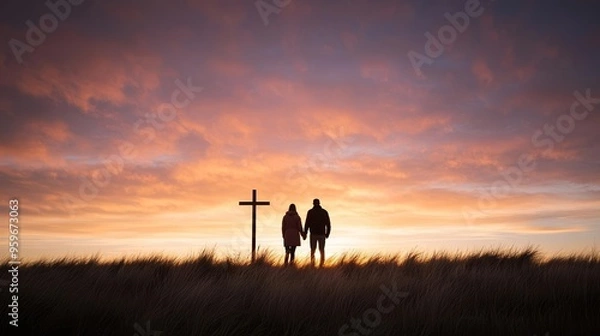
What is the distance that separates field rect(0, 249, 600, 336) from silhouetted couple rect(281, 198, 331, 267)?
19.0 ft

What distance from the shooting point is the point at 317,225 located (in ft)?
62.6

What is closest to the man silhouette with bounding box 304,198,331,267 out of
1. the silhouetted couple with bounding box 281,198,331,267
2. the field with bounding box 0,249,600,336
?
the silhouetted couple with bounding box 281,198,331,267

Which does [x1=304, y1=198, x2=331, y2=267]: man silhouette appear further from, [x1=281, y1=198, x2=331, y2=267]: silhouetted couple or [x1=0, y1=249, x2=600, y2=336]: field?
[x1=0, y1=249, x2=600, y2=336]: field

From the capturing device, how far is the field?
8.17 metres

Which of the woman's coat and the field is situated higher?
the woman's coat

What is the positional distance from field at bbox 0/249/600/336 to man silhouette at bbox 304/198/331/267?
5.79m

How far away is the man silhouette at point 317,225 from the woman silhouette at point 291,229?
40 centimetres

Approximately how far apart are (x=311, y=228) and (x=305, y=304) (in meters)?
9.62

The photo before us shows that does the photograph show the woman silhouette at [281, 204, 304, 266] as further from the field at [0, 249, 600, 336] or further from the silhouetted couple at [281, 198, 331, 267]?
the field at [0, 249, 600, 336]

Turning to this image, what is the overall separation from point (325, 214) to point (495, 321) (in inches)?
428

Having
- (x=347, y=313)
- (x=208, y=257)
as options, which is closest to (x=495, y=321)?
(x=347, y=313)

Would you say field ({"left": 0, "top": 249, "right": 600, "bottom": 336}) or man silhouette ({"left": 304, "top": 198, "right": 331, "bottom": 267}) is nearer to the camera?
field ({"left": 0, "top": 249, "right": 600, "bottom": 336})

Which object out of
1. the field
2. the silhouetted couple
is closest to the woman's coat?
the silhouetted couple

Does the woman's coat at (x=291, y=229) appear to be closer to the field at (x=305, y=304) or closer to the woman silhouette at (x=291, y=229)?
the woman silhouette at (x=291, y=229)
